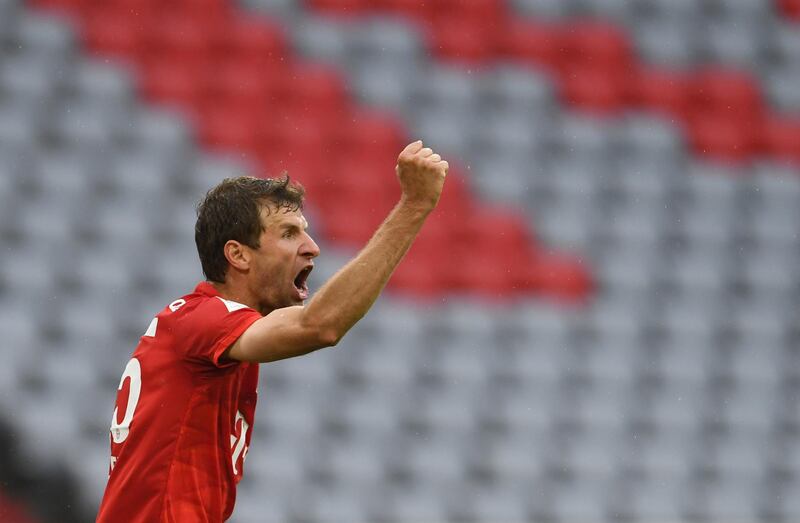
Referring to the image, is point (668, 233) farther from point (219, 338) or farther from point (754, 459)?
point (219, 338)

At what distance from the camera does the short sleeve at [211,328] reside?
7.04 ft

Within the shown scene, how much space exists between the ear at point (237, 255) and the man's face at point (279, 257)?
2 cm

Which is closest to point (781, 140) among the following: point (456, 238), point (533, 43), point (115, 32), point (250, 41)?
point (533, 43)

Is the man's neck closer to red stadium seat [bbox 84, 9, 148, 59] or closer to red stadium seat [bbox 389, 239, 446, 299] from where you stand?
red stadium seat [bbox 389, 239, 446, 299]

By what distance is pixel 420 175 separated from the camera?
2094 mm

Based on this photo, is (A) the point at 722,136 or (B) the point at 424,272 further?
(A) the point at 722,136

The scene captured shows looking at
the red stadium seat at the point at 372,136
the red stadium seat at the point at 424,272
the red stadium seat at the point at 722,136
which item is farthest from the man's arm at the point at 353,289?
the red stadium seat at the point at 722,136

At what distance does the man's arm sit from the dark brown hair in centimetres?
31

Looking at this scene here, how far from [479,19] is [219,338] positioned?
14.5ft

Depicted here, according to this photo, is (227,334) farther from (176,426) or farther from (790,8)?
(790,8)

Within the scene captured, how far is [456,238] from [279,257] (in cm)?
360

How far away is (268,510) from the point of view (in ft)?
17.3

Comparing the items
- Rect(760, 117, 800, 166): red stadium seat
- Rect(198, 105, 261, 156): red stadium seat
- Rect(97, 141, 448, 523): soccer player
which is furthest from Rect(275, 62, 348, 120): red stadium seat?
Rect(97, 141, 448, 523): soccer player

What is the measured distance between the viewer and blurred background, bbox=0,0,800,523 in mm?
5453
